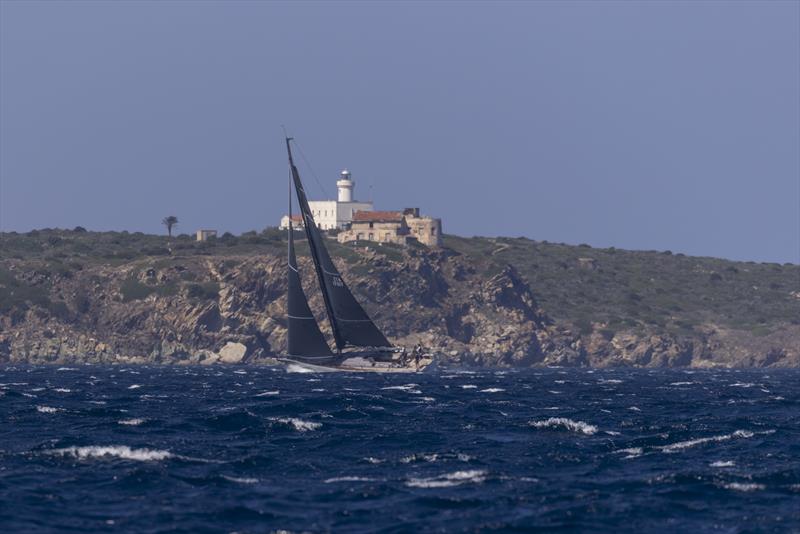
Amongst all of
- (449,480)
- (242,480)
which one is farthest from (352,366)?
(449,480)

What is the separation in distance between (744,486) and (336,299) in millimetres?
83365

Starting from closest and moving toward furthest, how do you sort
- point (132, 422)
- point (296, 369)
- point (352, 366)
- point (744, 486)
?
point (744, 486), point (132, 422), point (352, 366), point (296, 369)

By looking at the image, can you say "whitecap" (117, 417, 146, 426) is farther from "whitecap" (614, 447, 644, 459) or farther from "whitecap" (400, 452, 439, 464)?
"whitecap" (614, 447, 644, 459)

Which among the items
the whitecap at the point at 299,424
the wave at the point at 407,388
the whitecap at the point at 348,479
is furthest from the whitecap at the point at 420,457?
the wave at the point at 407,388

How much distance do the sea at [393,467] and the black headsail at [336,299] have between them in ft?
165

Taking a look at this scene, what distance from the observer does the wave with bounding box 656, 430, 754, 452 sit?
43.0 meters

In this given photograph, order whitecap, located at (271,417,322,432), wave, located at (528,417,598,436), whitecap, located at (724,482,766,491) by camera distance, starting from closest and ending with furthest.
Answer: whitecap, located at (724,482,766,491), wave, located at (528,417,598,436), whitecap, located at (271,417,322,432)

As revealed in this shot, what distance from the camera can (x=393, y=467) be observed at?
38.2 metres

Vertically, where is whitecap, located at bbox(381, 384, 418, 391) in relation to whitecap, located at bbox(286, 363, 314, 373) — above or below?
above

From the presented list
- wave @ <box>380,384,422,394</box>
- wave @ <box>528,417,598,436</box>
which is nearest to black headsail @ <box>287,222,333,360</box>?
wave @ <box>380,384,422,394</box>

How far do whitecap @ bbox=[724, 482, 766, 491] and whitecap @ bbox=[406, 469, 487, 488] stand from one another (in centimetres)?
586

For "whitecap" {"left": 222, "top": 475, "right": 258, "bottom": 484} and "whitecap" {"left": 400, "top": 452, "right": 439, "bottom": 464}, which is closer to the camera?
"whitecap" {"left": 222, "top": 475, "right": 258, "bottom": 484}

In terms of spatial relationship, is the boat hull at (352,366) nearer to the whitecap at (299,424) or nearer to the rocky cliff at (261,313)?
the rocky cliff at (261,313)

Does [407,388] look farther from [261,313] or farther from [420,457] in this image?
[261,313]
